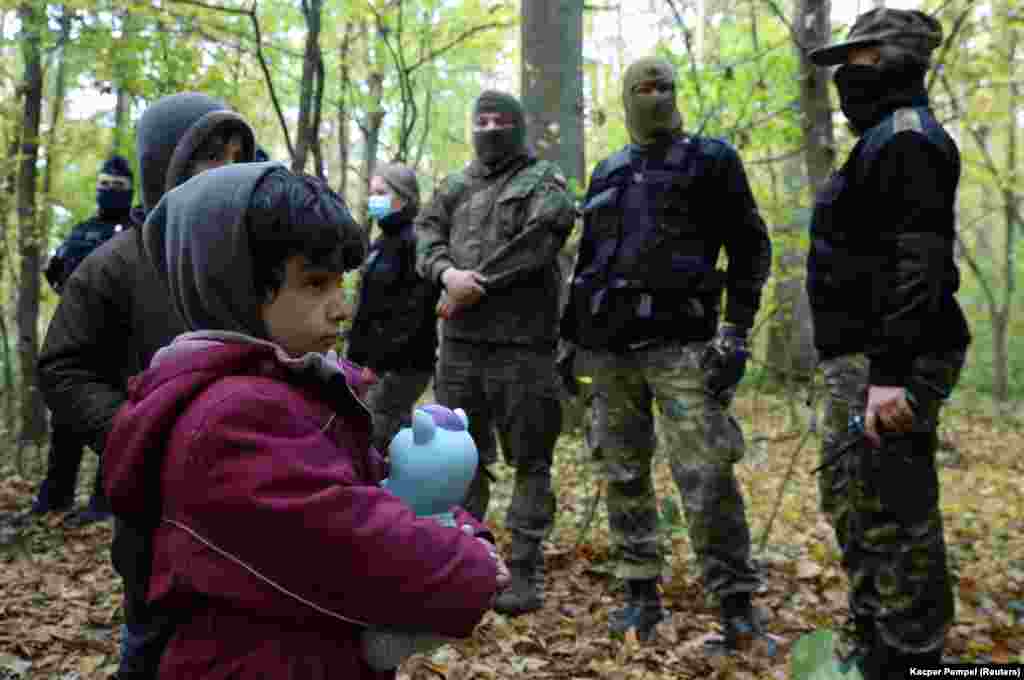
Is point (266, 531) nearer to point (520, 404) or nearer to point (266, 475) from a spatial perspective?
point (266, 475)

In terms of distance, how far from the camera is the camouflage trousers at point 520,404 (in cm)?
425

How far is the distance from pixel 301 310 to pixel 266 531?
15.5 inches

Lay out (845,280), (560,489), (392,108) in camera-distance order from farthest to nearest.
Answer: (392,108) < (560,489) < (845,280)

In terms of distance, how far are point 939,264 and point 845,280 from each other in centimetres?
39

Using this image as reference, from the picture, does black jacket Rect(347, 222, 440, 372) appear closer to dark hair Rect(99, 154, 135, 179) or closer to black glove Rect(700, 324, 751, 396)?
black glove Rect(700, 324, 751, 396)

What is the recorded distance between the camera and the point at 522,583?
4160 mm

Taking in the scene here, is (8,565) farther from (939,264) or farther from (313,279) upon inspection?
(939,264)

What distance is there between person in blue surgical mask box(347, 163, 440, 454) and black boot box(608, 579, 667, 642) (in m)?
1.76

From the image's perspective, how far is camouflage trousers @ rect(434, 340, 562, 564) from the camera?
4.25 metres

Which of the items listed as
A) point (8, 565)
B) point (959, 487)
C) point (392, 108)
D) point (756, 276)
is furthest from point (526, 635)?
point (392, 108)

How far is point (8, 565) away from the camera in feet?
16.0

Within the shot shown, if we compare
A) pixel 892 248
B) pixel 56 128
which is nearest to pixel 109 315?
→ pixel 892 248

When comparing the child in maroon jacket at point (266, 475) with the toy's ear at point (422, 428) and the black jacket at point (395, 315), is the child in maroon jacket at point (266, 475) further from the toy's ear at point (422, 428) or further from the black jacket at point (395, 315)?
the black jacket at point (395, 315)

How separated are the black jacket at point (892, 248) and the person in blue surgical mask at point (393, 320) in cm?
244
